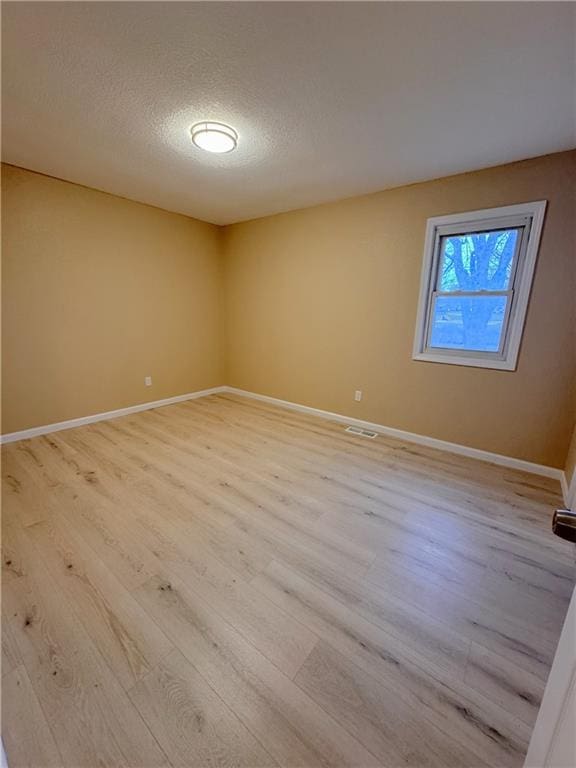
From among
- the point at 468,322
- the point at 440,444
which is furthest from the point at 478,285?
the point at 440,444

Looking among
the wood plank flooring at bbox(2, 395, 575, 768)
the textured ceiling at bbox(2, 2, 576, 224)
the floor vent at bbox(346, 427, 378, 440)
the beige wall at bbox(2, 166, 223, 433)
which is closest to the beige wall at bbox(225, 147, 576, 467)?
the floor vent at bbox(346, 427, 378, 440)

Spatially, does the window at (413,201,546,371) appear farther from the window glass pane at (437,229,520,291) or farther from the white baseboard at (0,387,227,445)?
the white baseboard at (0,387,227,445)

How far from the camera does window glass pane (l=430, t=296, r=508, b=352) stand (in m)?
2.60

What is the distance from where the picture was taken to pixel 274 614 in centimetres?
133

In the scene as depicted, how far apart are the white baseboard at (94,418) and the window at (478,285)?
3.00 meters

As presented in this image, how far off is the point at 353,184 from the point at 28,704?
12.0ft

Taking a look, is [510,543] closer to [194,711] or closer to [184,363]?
[194,711]

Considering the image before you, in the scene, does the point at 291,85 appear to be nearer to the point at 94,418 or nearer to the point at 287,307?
the point at 287,307

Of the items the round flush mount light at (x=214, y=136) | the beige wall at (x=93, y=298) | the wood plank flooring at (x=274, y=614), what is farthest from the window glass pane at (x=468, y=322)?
the beige wall at (x=93, y=298)

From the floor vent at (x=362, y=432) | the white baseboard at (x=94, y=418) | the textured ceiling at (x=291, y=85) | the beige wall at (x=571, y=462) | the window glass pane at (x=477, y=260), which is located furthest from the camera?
the floor vent at (x=362, y=432)

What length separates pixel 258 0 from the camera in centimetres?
117

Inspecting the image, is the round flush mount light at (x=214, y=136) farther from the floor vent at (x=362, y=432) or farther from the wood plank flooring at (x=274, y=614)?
the floor vent at (x=362, y=432)

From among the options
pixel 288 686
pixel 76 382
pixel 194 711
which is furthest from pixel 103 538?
pixel 76 382

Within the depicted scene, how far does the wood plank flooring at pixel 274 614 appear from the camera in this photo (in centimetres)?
95
